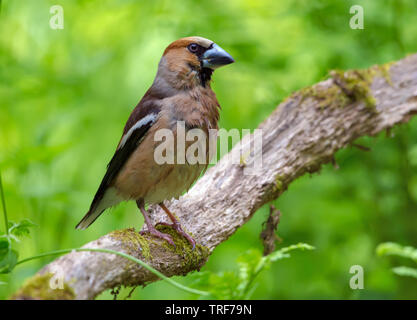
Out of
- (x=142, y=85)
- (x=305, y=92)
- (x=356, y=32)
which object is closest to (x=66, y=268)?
(x=305, y=92)

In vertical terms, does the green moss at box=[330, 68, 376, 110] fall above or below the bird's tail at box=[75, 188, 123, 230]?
above

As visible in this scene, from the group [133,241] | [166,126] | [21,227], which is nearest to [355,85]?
Answer: [166,126]

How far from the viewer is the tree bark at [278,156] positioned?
11.0 feet

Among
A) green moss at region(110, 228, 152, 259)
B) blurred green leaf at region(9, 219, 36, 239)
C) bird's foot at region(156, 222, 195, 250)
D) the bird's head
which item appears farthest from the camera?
the bird's head

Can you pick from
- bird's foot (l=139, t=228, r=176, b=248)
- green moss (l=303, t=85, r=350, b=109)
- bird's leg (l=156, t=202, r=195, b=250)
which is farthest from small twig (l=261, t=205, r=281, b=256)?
green moss (l=303, t=85, r=350, b=109)

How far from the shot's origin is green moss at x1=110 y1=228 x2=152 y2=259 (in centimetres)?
315

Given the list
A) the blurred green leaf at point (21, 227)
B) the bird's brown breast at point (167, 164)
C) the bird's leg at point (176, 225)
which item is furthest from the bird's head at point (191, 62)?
the blurred green leaf at point (21, 227)

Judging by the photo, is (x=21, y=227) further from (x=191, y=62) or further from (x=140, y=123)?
(x=191, y=62)

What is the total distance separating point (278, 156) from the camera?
4.22 m

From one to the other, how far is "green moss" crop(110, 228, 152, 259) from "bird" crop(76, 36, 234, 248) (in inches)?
8.5

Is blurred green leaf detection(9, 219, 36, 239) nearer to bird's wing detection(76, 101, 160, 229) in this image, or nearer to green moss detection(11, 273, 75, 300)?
green moss detection(11, 273, 75, 300)

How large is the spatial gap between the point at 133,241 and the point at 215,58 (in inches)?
60.3

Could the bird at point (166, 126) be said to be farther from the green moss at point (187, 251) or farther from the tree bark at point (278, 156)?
the tree bark at point (278, 156)
